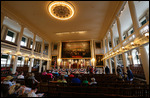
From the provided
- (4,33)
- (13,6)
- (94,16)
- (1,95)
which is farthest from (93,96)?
(4,33)

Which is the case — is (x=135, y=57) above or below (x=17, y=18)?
below

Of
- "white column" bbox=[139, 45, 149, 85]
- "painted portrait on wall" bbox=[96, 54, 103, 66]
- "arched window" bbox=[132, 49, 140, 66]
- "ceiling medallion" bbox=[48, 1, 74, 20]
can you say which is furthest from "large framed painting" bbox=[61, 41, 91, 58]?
"white column" bbox=[139, 45, 149, 85]

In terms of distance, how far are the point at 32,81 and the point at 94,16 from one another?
9598mm

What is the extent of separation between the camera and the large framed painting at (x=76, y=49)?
17.1 m

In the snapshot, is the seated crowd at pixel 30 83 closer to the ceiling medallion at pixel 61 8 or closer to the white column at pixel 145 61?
the white column at pixel 145 61

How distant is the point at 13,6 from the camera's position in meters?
7.87

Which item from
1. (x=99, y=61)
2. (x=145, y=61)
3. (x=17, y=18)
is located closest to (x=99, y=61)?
(x=99, y=61)

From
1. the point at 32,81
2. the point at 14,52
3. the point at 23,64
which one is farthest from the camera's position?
the point at 23,64

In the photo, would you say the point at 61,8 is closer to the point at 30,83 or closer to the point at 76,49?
the point at 30,83

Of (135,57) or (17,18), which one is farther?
(135,57)

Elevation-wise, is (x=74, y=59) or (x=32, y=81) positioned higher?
(x=74, y=59)

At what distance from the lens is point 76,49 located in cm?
1762

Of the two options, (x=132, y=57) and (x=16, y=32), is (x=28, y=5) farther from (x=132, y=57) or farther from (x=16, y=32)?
(x=132, y=57)

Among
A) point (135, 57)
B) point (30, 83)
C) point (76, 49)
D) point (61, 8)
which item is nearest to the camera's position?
point (30, 83)
